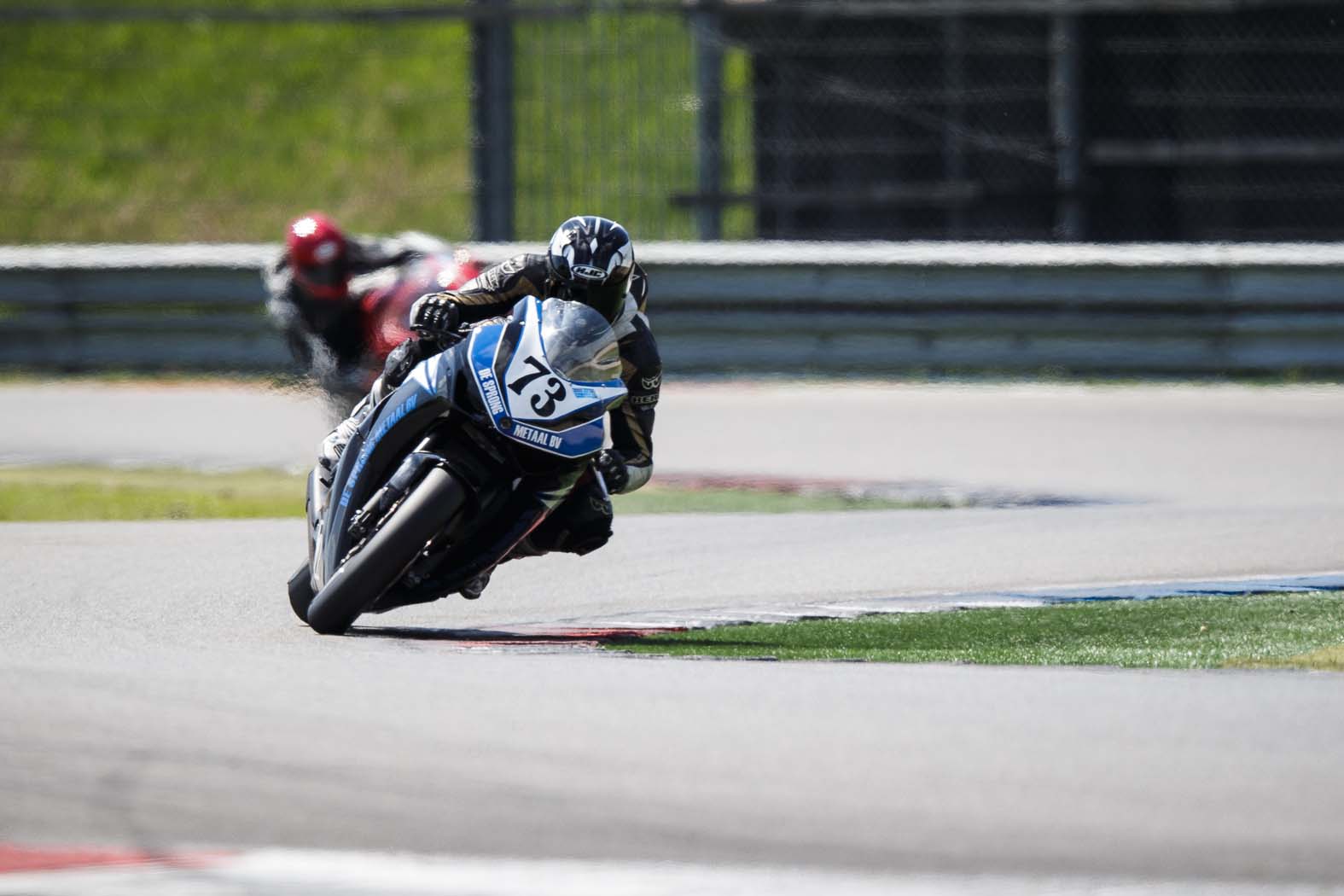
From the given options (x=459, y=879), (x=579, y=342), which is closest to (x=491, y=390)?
(x=579, y=342)

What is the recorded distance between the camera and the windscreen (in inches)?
267

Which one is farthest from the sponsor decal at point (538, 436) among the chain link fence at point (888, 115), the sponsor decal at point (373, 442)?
the chain link fence at point (888, 115)

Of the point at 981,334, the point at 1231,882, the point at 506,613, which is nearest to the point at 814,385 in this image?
the point at 981,334

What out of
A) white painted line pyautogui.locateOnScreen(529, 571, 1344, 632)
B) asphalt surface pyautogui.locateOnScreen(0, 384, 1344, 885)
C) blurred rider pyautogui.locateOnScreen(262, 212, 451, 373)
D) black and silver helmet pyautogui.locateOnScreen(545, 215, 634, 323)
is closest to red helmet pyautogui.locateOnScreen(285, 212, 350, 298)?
blurred rider pyautogui.locateOnScreen(262, 212, 451, 373)

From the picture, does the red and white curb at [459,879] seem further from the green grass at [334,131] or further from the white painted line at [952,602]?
the green grass at [334,131]

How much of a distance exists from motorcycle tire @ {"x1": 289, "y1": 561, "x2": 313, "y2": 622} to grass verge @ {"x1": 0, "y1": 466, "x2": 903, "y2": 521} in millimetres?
3101

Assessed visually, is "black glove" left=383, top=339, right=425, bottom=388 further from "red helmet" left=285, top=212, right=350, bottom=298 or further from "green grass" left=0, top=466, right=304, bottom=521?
"red helmet" left=285, top=212, right=350, bottom=298

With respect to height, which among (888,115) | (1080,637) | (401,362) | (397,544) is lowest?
(1080,637)

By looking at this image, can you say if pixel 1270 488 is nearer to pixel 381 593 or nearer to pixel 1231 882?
pixel 381 593

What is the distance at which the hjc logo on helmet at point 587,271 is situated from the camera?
23.7ft

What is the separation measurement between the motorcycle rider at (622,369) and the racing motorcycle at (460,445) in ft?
0.24

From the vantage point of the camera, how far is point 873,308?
1507cm

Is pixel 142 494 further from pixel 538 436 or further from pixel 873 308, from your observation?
pixel 873 308

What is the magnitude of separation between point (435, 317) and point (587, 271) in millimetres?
482
